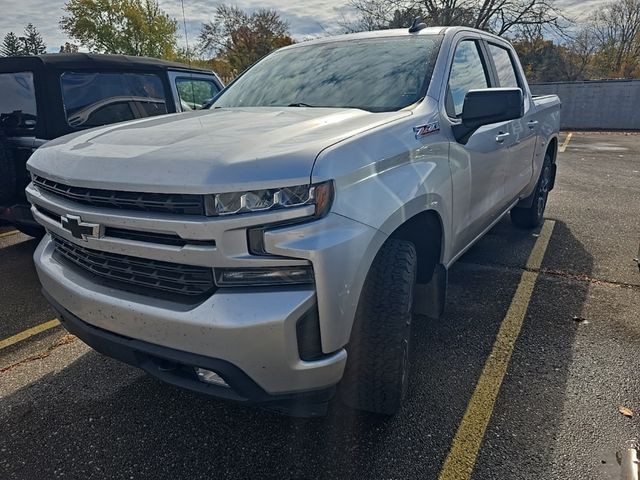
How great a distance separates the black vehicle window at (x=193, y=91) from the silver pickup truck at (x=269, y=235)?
3237mm

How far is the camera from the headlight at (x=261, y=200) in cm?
157

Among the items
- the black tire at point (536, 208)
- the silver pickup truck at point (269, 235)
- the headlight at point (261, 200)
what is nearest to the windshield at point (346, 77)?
the silver pickup truck at point (269, 235)

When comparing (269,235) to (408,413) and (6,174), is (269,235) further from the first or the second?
(6,174)

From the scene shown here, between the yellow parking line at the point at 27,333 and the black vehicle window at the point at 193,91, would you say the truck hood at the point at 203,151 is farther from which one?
the black vehicle window at the point at 193,91

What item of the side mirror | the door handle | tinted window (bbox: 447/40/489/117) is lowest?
the door handle

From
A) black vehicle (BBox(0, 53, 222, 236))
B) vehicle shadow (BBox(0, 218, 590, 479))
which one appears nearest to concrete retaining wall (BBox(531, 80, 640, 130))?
black vehicle (BBox(0, 53, 222, 236))

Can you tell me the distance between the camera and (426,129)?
2.34m

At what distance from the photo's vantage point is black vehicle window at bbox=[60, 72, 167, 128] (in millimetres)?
4359

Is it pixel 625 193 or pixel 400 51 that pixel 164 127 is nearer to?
pixel 400 51

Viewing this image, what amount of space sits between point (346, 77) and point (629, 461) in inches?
93.4

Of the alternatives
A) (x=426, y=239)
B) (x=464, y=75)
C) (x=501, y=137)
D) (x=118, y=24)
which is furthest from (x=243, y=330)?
(x=118, y=24)

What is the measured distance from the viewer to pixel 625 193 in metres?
7.30

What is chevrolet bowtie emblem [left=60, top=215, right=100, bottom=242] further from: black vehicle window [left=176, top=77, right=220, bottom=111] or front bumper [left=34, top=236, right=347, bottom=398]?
black vehicle window [left=176, top=77, right=220, bottom=111]

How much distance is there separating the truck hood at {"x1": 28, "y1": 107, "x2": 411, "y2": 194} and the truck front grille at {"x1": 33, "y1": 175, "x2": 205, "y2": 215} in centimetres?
3
